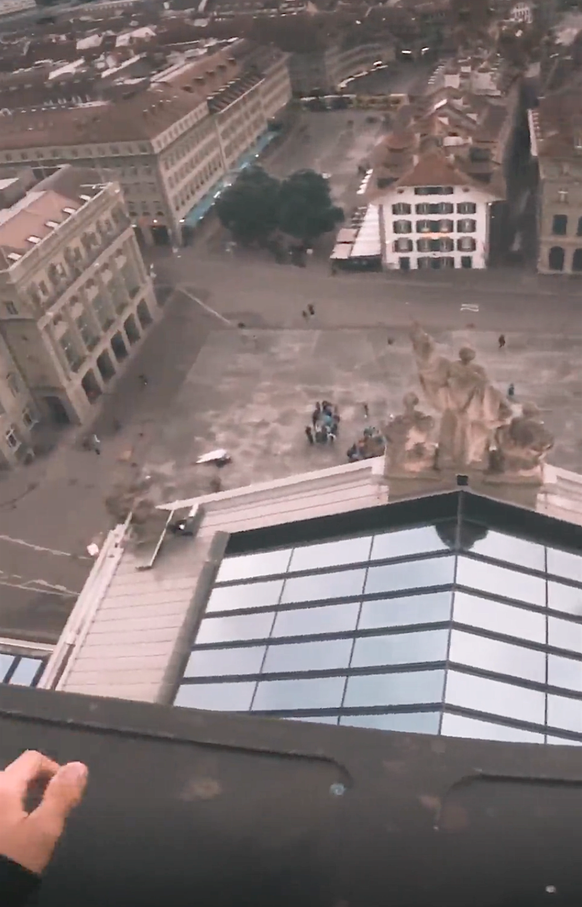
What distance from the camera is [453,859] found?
4309 millimetres

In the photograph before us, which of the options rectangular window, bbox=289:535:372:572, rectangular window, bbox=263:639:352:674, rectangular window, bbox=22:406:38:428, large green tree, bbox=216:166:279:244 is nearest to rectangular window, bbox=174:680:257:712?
rectangular window, bbox=263:639:352:674

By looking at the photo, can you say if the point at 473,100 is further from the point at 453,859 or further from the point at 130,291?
the point at 453,859

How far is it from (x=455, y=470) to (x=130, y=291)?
4711 centimetres

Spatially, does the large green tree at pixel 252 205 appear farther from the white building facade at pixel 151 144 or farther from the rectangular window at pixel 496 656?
the rectangular window at pixel 496 656

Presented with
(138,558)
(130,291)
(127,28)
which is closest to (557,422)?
Result: (138,558)

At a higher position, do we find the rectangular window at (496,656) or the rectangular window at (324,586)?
the rectangular window at (496,656)

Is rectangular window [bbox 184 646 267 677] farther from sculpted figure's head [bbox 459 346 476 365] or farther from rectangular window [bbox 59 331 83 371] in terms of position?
rectangular window [bbox 59 331 83 371]

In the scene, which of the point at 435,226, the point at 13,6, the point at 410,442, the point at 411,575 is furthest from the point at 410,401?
the point at 13,6

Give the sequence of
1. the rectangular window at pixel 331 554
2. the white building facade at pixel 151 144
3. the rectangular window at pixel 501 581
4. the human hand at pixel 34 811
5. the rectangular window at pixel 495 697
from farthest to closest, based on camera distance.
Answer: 1. the white building facade at pixel 151 144
2. the rectangular window at pixel 331 554
3. the rectangular window at pixel 501 581
4. the rectangular window at pixel 495 697
5. the human hand at pixel 34 811

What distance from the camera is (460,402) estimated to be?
19.7 meters

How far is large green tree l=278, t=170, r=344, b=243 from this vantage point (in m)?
67.2

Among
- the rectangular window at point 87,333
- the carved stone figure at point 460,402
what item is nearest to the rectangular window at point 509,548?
the carved stone figure at point 460,402

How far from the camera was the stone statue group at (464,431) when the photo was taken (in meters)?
19.4

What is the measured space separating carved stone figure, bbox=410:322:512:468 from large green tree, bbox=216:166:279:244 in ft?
175
